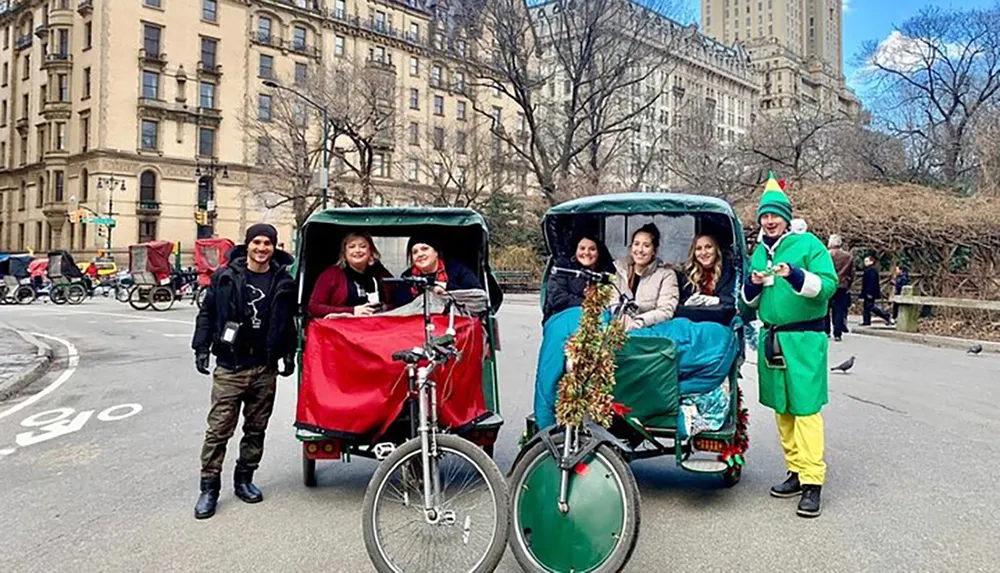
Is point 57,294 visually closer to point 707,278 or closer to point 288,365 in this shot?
point 288,365

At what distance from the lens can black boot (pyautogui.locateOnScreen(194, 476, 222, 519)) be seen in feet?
17.3

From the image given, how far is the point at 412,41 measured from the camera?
72750mm

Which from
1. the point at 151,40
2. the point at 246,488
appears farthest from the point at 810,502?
the point at 151,40

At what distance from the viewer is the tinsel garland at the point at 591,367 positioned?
4.09 m

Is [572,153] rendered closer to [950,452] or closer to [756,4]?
[950,452]

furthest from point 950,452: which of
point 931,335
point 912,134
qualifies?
point 912,134

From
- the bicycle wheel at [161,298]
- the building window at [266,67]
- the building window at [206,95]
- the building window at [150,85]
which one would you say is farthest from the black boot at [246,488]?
the building window at [266,67]

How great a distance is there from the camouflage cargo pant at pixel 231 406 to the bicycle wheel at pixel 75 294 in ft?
106

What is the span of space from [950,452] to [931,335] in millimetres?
11572

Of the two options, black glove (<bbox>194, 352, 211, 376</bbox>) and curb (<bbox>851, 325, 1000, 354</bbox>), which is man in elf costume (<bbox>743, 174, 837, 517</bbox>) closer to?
black glove (<bbox>194, 352, 211, 376</bbox>)

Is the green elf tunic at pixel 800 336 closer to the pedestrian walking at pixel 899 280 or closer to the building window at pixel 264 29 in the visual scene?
the pedestrian walking at pixel 899 280

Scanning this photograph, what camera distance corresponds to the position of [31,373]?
1237 cm

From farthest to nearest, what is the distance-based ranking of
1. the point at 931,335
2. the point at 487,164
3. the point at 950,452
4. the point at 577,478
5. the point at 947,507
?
the point at 487,164 < the point at 931,335 < the point at 950,452 < the point at 947,507 < the point at 577,478

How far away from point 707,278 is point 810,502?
172 centimetres
